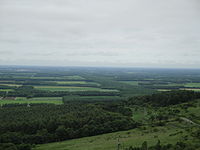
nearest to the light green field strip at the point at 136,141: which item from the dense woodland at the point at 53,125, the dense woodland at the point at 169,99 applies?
the dense woodland at the point at 53,125

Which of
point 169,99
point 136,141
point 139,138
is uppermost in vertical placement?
point 169,99

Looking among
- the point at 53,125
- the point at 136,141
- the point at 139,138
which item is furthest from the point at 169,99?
the point at 53,125

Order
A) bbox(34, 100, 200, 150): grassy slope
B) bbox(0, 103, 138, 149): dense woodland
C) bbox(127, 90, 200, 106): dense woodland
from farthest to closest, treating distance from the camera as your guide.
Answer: bbox(127, 90, 200, 106): dense woodland < bbox(0, 103, 138, 149): dense woodland < bbox(34, 100, 200, 150): grassy slope

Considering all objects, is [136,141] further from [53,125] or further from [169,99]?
[169,99]

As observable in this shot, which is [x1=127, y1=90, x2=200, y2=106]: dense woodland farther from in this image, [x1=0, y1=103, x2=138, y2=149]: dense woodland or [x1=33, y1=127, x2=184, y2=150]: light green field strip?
[x1=33, y1=127, x2=184, y2=150]: light green field strip

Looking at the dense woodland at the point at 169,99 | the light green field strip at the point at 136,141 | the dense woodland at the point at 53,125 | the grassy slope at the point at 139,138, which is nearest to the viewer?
the light green field strip at the point at 136,141

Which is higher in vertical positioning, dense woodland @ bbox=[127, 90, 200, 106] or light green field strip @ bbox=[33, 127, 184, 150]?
dense woodland @ bbox=[127, 90, 200, 106]

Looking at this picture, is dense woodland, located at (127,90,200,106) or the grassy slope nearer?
the grassy slope

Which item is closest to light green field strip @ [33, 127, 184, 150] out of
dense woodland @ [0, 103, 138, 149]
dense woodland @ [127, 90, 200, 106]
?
dense woodland @ [0, 103, 138, 149]

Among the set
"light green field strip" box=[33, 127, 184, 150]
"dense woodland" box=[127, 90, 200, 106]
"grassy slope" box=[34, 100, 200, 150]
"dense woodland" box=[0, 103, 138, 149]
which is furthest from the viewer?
"dense woodland" box=[127, 90, 200, 106]

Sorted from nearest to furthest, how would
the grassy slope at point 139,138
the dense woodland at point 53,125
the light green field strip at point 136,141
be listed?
1. the light green field strip at point 136,141
2. the grassy slope at point 139,138
3. the dense woodland at point 53,125

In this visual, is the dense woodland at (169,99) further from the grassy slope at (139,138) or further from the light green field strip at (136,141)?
the light green field strip at (136,141)

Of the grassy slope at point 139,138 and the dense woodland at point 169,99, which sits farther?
the dense woodland at point 169,99

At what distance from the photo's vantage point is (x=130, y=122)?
245ft
